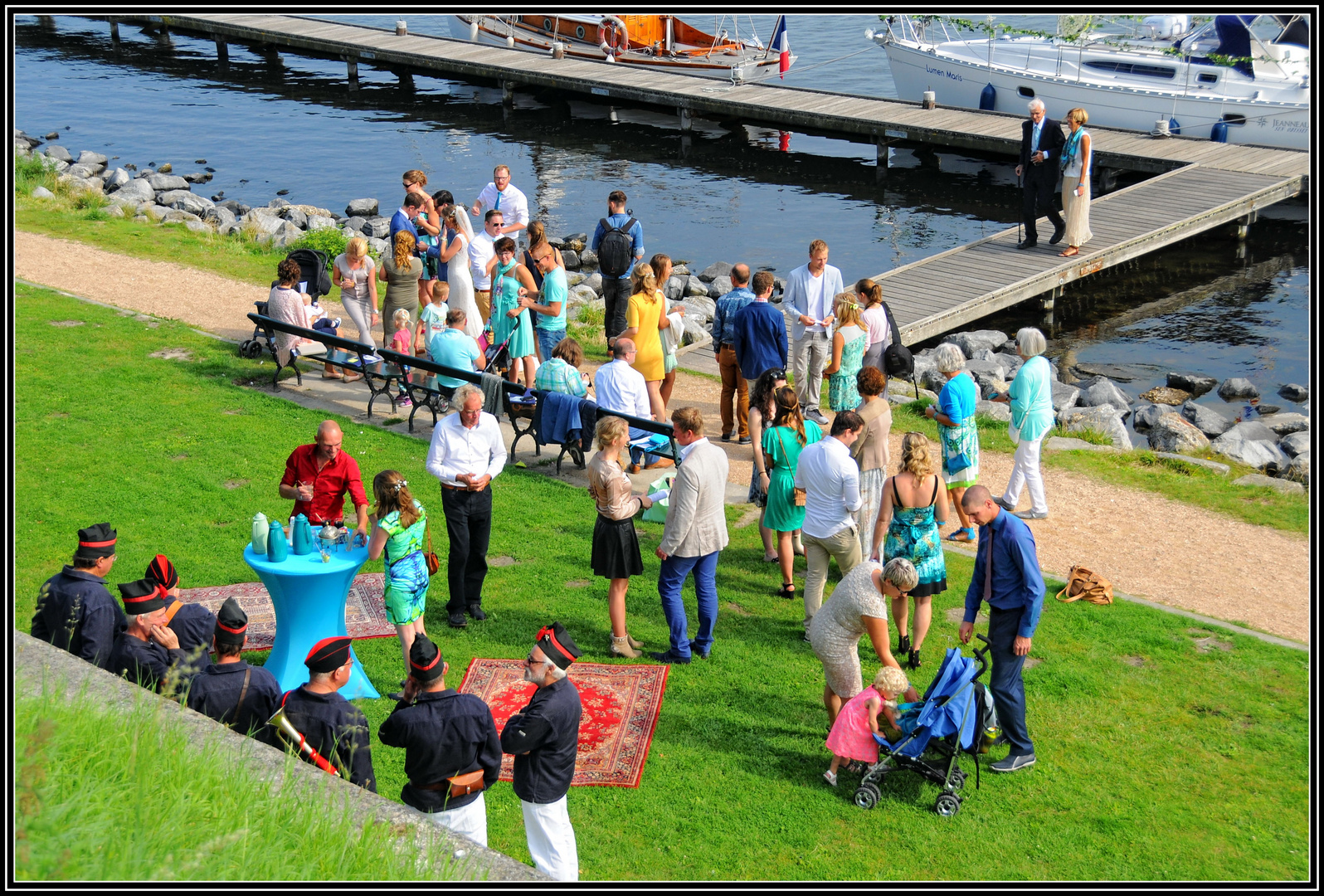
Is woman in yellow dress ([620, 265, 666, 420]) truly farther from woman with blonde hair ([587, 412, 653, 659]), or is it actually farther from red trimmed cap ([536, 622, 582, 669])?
red trimmed cap ([536, 622, 582, 669])

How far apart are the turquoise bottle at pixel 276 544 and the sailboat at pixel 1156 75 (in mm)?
24552

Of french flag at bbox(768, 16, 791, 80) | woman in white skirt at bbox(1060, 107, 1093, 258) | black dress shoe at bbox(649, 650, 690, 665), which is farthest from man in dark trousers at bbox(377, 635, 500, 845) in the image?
french flag at bbox(768, 16, 791, 80)

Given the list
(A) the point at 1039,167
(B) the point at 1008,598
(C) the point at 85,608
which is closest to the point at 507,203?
(A) the point at 1039,167

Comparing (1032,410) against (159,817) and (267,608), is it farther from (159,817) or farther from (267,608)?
(159,817)

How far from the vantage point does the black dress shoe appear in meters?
8.38

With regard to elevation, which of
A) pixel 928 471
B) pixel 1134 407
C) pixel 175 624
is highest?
pixel 928 471

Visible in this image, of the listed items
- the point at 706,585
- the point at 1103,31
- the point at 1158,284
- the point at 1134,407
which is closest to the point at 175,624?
the point at 706,585

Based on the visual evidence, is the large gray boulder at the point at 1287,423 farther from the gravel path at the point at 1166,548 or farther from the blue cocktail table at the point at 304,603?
the blue cocktail table at the point at 304,603

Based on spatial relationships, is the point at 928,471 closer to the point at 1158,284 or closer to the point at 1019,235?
the point at 1019,235

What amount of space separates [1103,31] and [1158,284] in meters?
13.8

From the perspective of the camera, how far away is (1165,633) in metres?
8.77

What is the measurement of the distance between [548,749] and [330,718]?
3.61 ft

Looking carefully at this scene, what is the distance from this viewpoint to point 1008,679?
7188 millimetres

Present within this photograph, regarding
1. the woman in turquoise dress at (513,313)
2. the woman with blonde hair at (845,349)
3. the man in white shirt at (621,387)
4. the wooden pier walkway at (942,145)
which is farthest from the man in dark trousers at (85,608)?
the wooden pier walkway at (942,145)
